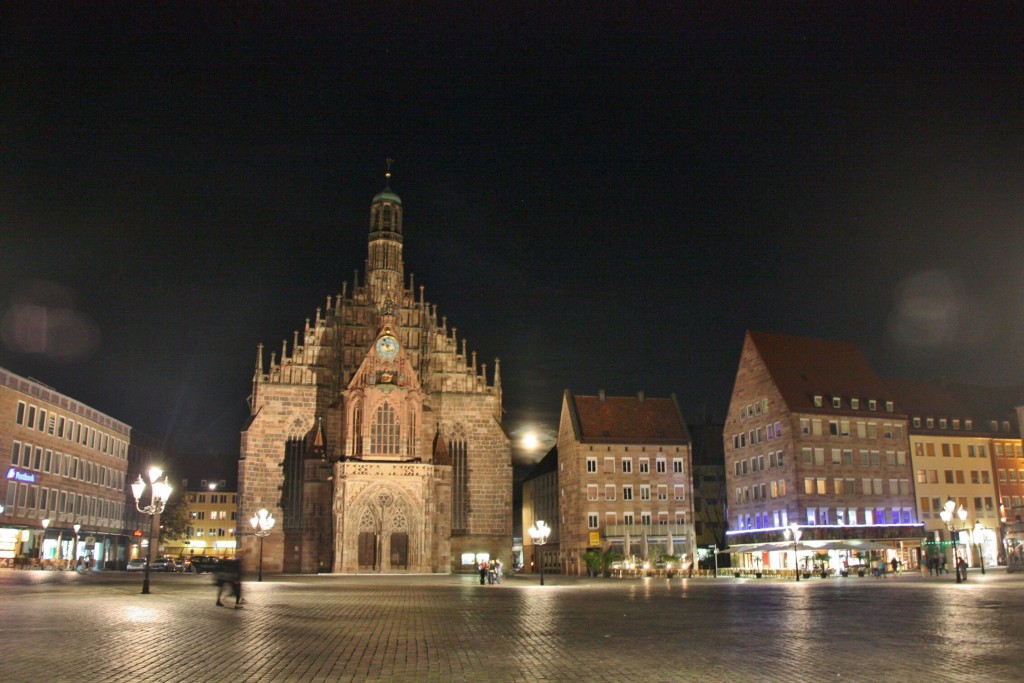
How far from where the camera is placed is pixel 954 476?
255 ft

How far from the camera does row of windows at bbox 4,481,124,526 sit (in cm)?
6378

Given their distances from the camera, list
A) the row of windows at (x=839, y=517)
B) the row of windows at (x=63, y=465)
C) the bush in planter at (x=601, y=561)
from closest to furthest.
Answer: the row of windows at (x=63, y=465)
the bush in planter at (x=601, y=561)
the row of windows at (x=839, y=517)

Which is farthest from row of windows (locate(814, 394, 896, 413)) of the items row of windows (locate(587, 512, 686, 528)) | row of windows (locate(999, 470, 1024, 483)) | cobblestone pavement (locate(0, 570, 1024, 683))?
cobblestone pavement (locate(0, 570, 1024, 683))

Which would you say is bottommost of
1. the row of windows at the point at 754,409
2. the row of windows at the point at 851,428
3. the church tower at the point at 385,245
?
the row of windows at the point at 851,428

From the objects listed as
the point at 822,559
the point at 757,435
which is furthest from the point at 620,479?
the point at 822,559

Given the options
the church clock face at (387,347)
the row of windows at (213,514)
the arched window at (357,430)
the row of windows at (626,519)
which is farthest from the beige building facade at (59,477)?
the row of windows at (626,519)

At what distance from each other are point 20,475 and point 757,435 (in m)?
56.7

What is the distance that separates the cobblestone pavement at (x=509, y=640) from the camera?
40.0 feet

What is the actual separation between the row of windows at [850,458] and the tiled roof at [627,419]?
1117cm

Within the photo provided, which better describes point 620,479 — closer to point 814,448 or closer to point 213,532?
point 814,448

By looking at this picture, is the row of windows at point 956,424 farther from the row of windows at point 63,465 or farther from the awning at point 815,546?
the row of windows at point 63,465

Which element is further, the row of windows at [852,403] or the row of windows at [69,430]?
the row of windows at [852,403]

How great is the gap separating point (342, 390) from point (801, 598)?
45.5m

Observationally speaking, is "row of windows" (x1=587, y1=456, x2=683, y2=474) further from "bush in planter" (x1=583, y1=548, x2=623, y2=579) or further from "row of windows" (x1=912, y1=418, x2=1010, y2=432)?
"row of windows" (x1=912, y1=418, x2=1010, y2=432)
